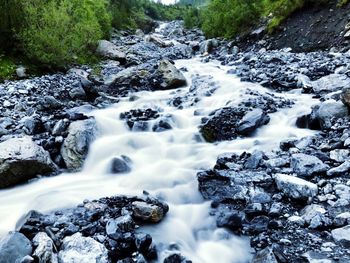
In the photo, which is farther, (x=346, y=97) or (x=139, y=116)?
(x=139, y=116)

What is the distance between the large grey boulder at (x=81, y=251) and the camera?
14.3 feet

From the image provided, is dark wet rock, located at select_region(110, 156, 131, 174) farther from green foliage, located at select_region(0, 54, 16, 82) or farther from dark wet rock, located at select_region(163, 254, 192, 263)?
green foliage, located at select_region(0, 54, 16, 82)

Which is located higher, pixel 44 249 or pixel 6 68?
pixel 44 249

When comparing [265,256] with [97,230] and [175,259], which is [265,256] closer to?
[175,259]

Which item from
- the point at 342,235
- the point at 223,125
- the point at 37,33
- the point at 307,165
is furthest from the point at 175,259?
the point at 37,33

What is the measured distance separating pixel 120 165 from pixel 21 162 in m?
1.95

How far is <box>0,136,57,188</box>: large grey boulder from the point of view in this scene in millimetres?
6770

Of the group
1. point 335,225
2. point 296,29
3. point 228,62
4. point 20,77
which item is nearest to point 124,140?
point 335,225

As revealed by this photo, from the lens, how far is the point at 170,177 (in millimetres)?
7250

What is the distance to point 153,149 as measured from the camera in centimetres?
876

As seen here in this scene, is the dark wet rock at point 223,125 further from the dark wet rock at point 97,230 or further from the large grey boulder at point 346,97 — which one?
the dark wet rock at point 97,230

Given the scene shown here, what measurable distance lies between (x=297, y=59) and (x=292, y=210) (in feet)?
32.9

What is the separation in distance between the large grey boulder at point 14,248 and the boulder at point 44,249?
103 millimetres

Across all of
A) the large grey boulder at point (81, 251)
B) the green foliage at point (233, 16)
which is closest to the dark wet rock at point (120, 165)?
the large grey boulder at point (81, 251)
